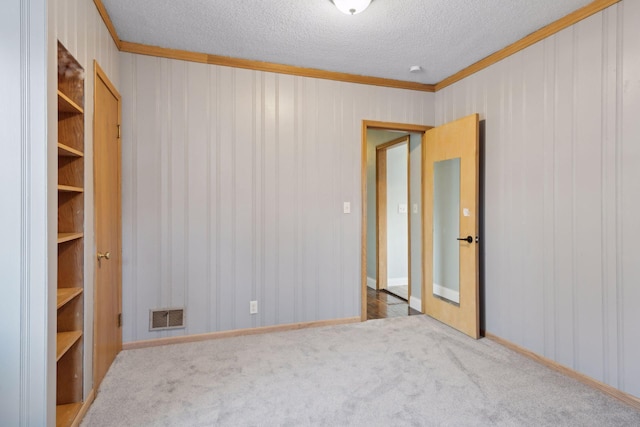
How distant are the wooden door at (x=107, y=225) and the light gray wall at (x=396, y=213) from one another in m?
3.51

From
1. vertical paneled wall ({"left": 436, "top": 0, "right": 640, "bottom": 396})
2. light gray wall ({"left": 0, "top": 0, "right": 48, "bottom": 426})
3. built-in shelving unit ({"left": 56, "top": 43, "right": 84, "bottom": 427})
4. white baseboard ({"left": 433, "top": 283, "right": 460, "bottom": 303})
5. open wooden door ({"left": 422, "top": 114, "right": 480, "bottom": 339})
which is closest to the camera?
light gray wall ({"left": 0, "top": 0, "right": 48, "bottom": 426})

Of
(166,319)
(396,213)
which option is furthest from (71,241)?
(396,213)

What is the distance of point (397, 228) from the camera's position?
521cm

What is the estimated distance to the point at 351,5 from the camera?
2227 mm

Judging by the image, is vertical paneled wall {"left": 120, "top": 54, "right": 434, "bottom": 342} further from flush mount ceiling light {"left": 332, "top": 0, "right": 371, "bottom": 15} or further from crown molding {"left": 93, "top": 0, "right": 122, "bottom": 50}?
flush mount ceiling light {"left": 332, "top": 0, "right": 371, "bottom": 15}

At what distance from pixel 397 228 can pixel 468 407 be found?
10.8 ft

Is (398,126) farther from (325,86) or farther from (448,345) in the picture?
(448,345)

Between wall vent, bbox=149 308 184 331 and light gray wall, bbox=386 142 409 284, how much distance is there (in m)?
3.06

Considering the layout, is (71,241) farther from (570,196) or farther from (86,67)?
(570,196)

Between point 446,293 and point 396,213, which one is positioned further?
point 396,213

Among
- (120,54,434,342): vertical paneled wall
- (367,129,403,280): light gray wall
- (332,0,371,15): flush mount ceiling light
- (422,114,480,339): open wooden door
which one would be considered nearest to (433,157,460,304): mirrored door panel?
(422,114,480,339): open wooden door

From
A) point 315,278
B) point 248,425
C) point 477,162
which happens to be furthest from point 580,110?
point 248,425

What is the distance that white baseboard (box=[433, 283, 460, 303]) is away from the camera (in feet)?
11.2

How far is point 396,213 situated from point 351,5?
3401 millimetres
